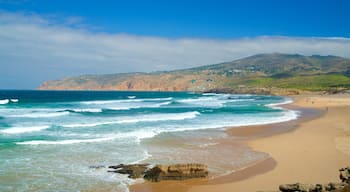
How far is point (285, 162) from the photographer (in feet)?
53.7

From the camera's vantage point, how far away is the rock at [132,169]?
13.6 metres

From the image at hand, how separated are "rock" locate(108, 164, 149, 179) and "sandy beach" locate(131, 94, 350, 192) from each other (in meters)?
1.07

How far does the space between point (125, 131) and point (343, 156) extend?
49.6 ft

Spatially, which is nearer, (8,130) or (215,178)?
(215,178)

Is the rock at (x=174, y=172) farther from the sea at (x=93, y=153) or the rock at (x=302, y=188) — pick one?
the rock at (x=302, y=188)

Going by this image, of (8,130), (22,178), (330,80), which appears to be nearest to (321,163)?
(22,178)

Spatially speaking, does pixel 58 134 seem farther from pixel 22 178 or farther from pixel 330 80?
pixel 330 80

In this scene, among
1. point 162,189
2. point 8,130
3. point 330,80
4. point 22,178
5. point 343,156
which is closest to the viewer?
point 162,189

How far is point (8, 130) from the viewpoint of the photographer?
26.6 meters

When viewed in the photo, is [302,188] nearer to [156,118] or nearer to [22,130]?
[22,130]

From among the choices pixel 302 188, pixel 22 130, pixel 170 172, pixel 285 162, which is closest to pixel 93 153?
pixel 170 172

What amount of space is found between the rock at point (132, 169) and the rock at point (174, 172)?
1.44ft

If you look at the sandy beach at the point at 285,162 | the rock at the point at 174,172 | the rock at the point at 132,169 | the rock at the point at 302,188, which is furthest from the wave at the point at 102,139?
the rock at the point at 302,188

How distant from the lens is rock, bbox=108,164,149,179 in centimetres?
1361
